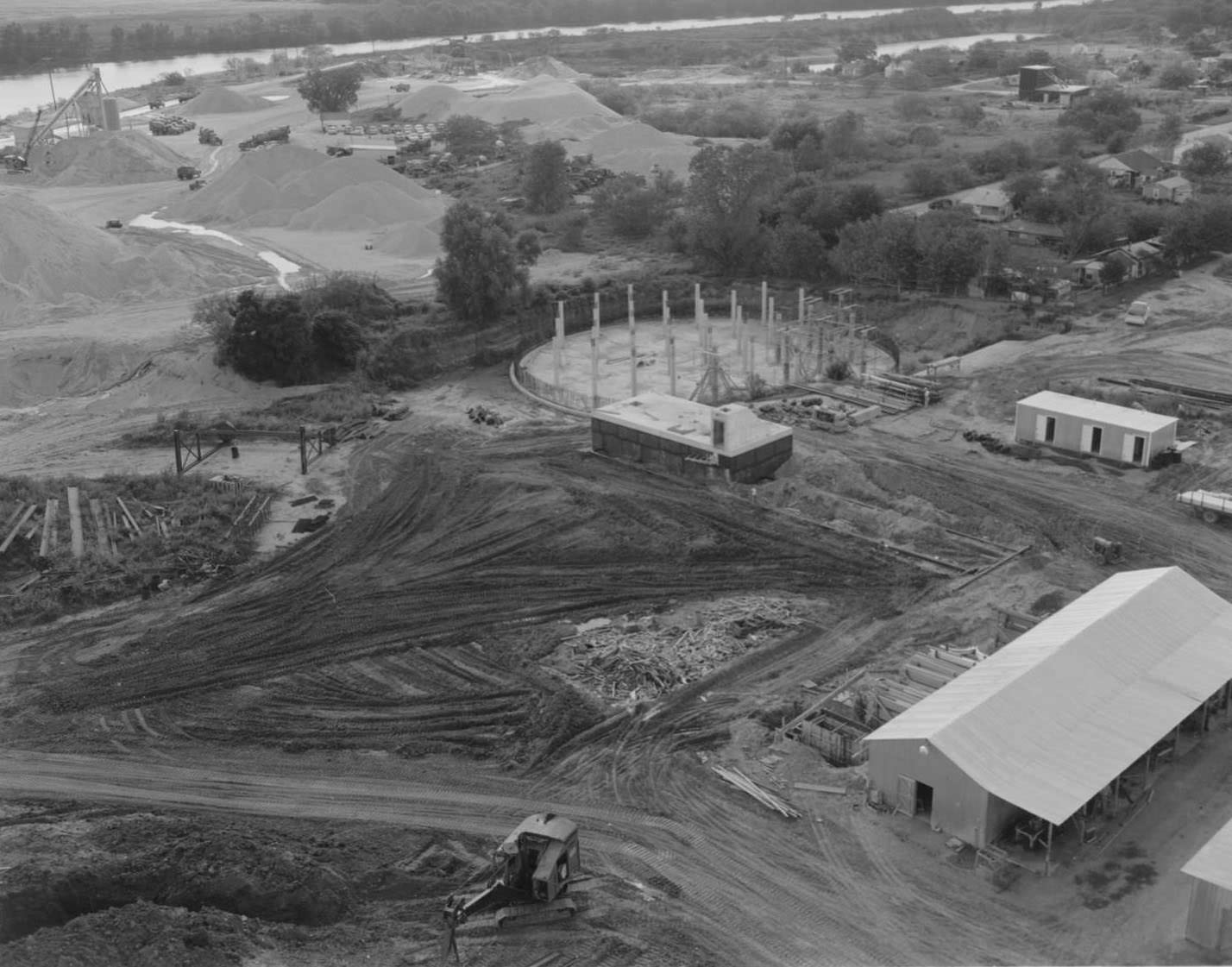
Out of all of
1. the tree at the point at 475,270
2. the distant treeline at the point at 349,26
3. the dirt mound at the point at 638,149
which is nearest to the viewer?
the tree at the point at 475,270

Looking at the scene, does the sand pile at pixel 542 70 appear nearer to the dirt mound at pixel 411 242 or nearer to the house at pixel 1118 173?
the house at pixel 1118 173

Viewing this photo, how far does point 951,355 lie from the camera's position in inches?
1572

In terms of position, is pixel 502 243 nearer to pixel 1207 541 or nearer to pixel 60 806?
pixel 1207 541

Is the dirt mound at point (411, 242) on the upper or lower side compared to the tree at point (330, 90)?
lower

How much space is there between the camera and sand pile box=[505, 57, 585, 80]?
11431 cm

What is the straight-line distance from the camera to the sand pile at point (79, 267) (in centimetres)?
4653

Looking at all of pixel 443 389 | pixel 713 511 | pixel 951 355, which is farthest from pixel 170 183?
pixel 713 511

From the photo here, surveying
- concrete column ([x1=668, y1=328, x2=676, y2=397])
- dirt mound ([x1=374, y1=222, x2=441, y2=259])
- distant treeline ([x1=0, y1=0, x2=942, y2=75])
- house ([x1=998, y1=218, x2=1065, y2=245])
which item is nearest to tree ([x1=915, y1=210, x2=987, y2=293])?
house ([x1=998, y1=218, x2=1065, y2=245])

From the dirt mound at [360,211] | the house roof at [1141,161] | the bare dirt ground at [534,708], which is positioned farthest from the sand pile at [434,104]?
the bare dirt ground at [534,708]

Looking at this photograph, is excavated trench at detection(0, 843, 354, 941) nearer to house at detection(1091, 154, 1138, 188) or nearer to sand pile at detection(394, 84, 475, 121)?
house at detection(1091, 154, 1138, 188)

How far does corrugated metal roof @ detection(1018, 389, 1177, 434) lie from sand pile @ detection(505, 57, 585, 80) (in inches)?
3377

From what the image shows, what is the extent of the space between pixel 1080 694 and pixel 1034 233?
3448cm

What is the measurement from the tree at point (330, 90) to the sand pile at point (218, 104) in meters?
5.95

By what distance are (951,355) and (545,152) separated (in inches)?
1007
